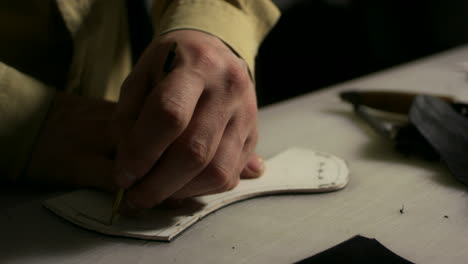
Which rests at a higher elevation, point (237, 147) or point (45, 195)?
point (237, 147)

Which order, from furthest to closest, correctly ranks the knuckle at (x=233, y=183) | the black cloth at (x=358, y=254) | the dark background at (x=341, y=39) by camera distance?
the dark background at (x=341, y=39) < the knuckle at (x=233, y=183) < the black cloth at (x=358, y=254)

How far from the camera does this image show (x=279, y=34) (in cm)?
220

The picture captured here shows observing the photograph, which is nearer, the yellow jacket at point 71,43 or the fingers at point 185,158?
the fingers at point 185,158

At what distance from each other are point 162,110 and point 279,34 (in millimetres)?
1825

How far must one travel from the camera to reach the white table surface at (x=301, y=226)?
463mm

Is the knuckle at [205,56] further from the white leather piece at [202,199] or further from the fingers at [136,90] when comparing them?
the white leather piece at [202,199]

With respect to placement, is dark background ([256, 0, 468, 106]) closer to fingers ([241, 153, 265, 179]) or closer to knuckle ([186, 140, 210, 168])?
fingers ([241, 153, 265, 179])

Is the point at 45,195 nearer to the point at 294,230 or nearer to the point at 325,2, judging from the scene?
the point at 294,230

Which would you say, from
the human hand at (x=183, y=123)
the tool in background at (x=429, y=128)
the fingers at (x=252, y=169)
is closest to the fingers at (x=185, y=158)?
the human hand at (x=183, y=123)

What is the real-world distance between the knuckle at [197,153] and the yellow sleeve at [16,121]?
0.86ft

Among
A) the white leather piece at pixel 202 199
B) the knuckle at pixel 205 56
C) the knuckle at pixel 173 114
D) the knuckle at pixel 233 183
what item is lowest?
the white leather piece at pixel 202 199

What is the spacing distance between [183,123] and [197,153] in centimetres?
4

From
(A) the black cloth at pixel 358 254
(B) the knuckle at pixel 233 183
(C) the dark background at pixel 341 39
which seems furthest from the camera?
(C) the dark background at pixel 341 39

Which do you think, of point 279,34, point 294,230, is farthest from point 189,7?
point 279,34
